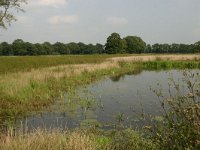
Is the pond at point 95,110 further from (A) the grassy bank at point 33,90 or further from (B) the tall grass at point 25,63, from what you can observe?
(B) the tall grass at point 25,63

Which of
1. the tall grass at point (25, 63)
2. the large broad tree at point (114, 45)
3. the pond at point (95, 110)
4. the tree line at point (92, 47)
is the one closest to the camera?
the pond at point (95, 110)

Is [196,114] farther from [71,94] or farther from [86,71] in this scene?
[86,71]

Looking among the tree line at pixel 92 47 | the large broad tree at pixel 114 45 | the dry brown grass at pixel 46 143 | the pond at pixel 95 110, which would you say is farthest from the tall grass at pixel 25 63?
the tree line at pixel 92 47

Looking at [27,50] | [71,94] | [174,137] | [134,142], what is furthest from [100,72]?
[27,50]

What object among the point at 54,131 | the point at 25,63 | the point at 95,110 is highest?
the point at 25,63

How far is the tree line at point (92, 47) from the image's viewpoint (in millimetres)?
97438

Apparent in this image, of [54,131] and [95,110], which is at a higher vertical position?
[54,131]

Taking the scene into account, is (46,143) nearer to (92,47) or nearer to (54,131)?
(54,131)

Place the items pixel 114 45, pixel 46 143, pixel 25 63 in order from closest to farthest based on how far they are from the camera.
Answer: pixel 46 143
pixel 25 63
pixel 114 45

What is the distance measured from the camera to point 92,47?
132500mm

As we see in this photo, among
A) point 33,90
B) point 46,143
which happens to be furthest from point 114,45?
point 46,143

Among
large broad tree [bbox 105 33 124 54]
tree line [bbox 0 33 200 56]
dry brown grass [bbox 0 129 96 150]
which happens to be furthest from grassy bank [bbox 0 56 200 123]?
tree line [bbox 0 33 200 56]

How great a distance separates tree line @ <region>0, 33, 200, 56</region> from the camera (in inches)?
3836

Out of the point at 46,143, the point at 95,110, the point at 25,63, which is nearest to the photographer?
the point at 46,143
